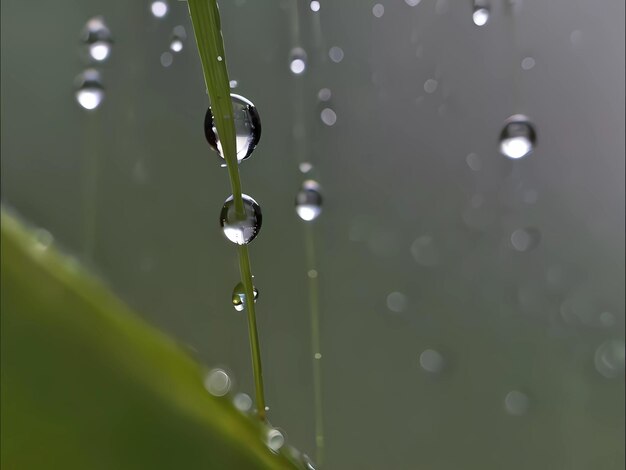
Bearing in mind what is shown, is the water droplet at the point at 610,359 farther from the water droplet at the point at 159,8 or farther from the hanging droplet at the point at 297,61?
the water droplet at the point at 159,8

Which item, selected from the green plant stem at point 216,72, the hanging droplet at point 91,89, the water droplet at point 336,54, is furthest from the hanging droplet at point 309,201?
the green plant stem at point 216,72

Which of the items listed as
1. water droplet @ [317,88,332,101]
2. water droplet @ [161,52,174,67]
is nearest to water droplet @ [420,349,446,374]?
water droplet @ [317,88,332,101]

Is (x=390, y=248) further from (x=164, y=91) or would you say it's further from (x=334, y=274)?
(x=164, y=91)

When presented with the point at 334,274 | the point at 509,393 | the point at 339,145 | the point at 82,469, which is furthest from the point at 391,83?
the point at 82,469

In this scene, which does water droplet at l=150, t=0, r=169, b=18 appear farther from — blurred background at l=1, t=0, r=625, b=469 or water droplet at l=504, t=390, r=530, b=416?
water droplet at l=504, t=390, r=530, b=416

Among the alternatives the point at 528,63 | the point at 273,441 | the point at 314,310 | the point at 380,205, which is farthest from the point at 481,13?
the point at 273,441
